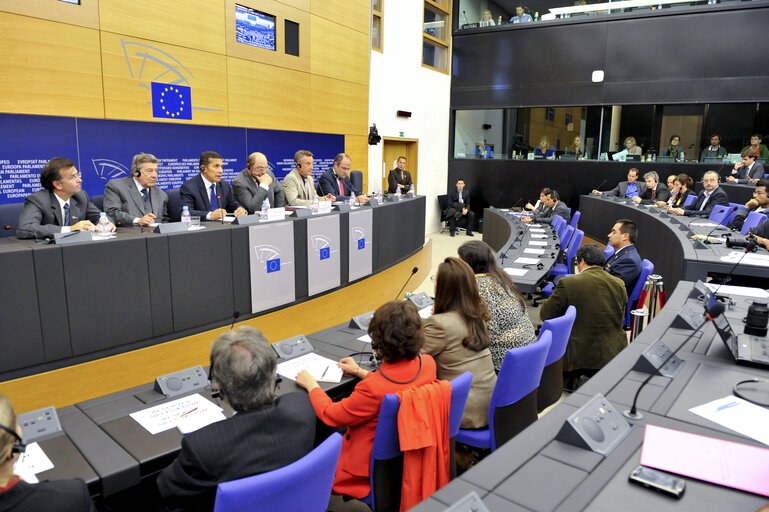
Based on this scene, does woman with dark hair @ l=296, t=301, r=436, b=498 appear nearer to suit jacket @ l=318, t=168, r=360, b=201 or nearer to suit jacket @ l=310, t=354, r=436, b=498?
suit jacket @ l=310, t=354, r=436, b=498

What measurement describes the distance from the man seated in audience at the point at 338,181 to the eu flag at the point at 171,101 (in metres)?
1.69

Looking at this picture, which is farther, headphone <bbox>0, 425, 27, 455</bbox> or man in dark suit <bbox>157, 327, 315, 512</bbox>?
man in dark suit <bbox>157, 327, 315, 512</bbox>

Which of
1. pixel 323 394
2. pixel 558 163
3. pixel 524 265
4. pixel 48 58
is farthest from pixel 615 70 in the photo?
pixel 323 394

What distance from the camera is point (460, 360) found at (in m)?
2.15

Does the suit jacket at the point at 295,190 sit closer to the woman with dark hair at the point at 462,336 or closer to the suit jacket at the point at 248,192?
the suit jacket at the point at 248,192

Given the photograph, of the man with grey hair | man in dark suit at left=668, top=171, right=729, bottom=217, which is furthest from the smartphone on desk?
man in dark suit at left=668, top=171, right=729, bottom=217

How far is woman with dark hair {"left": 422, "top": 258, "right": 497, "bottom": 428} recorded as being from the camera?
2143mm

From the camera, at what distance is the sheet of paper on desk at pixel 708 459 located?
3.78ft

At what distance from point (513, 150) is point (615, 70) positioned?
93.8 inches

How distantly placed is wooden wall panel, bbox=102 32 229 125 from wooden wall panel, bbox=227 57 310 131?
17 centimetres

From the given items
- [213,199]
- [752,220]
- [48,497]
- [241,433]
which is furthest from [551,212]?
[48,497]

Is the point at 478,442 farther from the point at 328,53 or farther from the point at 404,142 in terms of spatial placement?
the point at 404,142

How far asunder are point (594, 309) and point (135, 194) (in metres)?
3.26

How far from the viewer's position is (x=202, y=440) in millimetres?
1307
